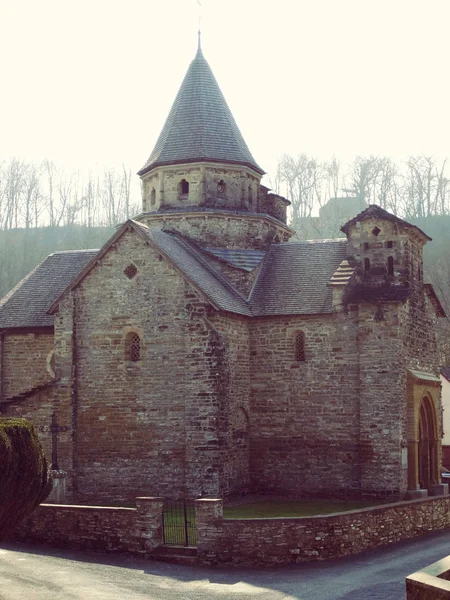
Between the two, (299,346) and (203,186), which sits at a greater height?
(203,186)

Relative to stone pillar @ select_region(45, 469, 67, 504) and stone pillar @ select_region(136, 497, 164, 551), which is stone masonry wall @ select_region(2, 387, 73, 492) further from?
stone pillar @ select_region(136, 497, 164, 551)

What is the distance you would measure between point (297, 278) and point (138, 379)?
20.8ft

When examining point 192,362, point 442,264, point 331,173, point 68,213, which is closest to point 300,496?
point 192,362

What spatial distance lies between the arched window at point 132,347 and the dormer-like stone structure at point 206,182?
4.86 metres

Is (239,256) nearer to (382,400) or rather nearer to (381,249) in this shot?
(381,249)

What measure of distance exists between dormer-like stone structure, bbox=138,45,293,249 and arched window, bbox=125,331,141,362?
4858mm

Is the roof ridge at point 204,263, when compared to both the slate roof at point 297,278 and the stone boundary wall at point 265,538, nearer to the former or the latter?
the slate roof at point 297,278

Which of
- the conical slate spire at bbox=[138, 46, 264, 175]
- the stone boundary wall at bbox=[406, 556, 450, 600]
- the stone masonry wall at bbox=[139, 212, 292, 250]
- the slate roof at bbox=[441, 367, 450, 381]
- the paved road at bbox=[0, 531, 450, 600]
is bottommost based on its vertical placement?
the paved road at bbox=[0, 531, 450, 600]

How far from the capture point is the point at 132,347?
2520 centimetres

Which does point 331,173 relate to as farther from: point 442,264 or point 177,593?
point 177,593

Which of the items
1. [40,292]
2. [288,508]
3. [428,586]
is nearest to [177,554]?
[288,508]

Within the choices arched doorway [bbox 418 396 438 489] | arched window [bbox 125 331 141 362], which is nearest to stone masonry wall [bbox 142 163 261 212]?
arched window [bbox 125 331 141 362]

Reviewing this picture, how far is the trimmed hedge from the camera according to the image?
1401 centimetres

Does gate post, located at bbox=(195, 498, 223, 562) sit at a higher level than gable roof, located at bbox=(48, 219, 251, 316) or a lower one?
lower
